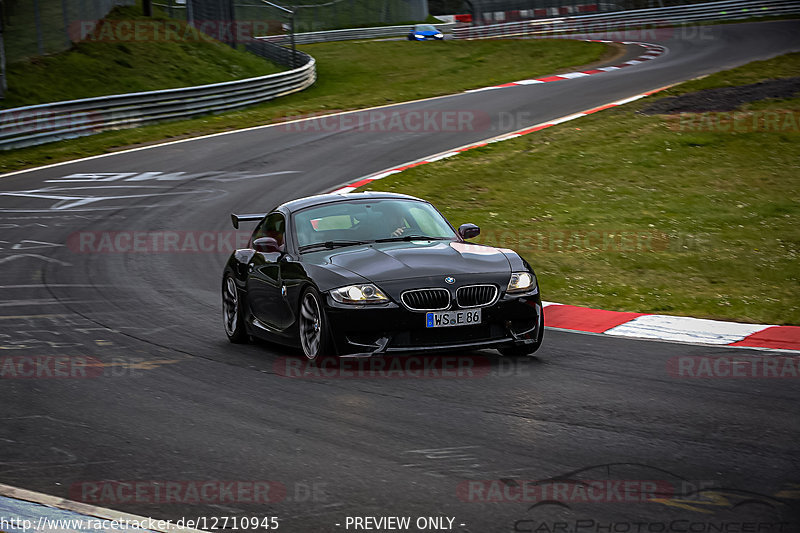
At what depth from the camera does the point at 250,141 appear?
26609 mm

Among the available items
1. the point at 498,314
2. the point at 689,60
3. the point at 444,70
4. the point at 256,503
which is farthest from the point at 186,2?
the point at 256,503

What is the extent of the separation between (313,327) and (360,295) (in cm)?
62

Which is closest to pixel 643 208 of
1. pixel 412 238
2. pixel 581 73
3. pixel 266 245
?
pixel 412 238

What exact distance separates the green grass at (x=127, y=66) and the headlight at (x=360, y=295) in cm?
2244

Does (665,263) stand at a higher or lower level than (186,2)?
lower

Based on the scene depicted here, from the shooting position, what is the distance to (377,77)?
132 feet

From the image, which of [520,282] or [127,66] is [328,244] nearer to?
[520,282]

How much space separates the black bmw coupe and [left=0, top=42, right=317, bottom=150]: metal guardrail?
59.9 feet

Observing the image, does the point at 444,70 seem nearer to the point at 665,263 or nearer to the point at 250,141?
the point at 250,141

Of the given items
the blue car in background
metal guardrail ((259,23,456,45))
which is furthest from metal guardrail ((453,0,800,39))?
metal guardrail ((259,23,456,45))

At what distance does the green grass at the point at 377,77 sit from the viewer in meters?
27.0

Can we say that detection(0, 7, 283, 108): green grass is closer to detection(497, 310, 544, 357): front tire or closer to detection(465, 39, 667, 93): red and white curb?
detection(465, 39, 667, 93): red and white curb

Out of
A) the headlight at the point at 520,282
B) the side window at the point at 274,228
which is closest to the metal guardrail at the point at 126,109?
the side window at the point at 274,228

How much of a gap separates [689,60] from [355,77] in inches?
497
